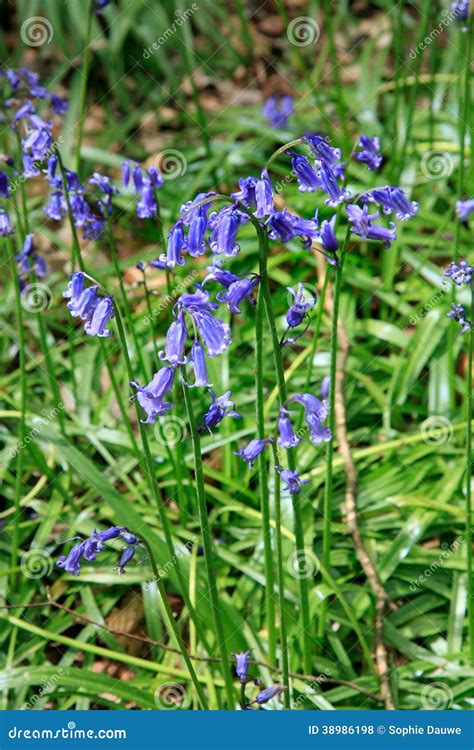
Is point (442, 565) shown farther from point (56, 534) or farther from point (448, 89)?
point (448, 89)

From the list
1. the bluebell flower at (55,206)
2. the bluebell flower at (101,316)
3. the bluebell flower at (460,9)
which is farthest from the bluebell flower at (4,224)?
the bluebell flower at (460,9)

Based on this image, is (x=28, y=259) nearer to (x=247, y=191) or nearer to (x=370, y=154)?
(x=370, y=154)

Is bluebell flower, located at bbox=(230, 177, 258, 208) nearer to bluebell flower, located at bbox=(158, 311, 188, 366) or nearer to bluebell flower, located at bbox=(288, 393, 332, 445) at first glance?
bluebell flower, located at bbox=(158, 311, 188, 366)

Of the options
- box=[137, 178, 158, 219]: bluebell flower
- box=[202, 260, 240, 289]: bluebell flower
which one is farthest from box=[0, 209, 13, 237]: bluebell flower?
box=[202, 260, 240, 289]: bluebell flower

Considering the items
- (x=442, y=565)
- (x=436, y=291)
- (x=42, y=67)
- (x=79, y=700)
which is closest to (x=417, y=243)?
(x=436, y=291)

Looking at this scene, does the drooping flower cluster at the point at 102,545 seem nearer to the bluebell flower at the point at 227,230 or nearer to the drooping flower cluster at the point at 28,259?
the bluebell flower at the point at 227,230
